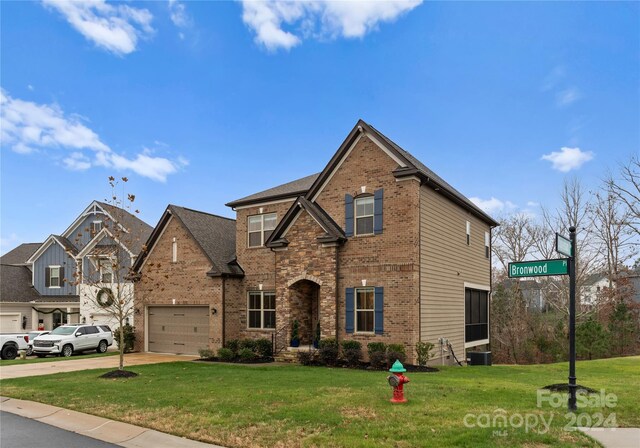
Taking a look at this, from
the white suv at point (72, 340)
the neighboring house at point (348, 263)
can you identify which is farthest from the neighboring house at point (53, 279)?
the neighboring house at point (348, 263)

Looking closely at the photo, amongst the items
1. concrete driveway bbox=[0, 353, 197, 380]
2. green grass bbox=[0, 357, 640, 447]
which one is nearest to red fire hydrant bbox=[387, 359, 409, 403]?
green grass bbox=[0, 357, 640, 447]

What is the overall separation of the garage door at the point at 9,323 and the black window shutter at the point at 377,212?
29.6 m

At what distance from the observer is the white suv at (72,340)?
25.3m

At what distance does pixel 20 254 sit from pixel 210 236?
92.9ft

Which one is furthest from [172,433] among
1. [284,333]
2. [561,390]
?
[284,333]

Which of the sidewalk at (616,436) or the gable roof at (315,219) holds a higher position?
the gable roof at (315,219)

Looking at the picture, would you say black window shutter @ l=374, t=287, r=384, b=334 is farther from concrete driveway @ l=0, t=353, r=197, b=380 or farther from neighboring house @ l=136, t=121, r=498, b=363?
concrete driveway @ l=0, t=353, r=197, b=380

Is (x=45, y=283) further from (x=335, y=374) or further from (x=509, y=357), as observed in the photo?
(x=509, y=357)

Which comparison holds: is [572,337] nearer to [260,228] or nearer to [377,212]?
[377,212]

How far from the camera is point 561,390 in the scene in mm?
10461

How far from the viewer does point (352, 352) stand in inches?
704

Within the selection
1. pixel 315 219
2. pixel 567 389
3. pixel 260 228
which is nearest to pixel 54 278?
pixel 260 228

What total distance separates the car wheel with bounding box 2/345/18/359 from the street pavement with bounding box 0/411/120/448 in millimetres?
17559

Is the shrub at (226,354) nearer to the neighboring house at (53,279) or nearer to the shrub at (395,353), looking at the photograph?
the shrub at (395,353)
